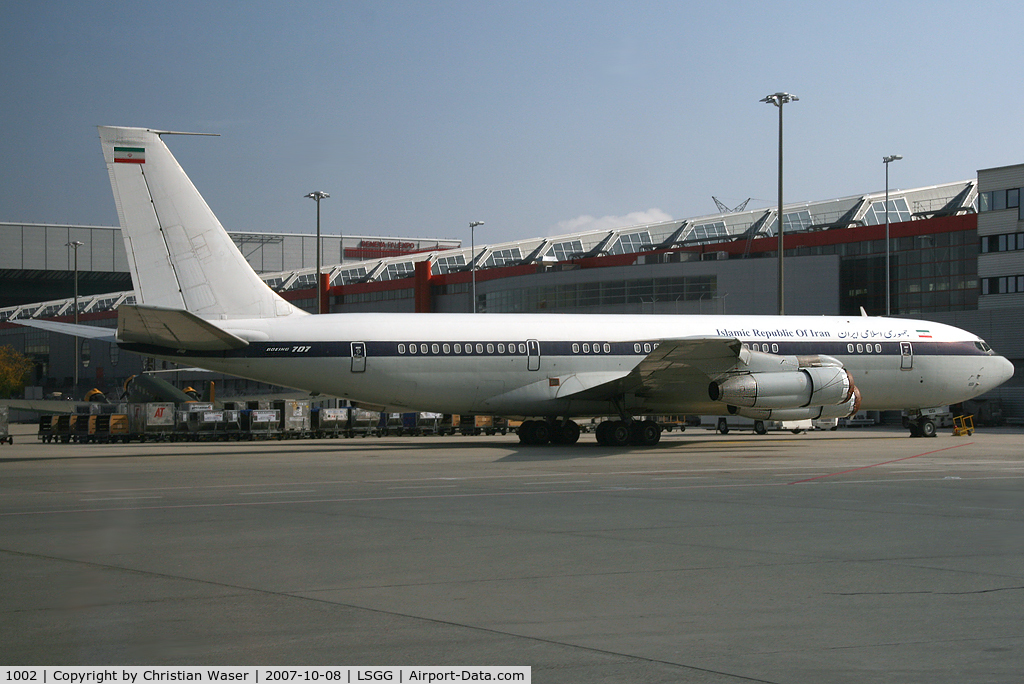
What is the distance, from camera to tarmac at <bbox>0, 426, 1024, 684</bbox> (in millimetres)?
5629

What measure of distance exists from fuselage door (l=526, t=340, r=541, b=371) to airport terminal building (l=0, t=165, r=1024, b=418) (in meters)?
34.1

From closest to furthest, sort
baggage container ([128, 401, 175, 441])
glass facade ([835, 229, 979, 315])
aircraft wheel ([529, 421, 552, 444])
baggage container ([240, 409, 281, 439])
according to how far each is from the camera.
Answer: aircraft wheel ([529, 421, 552, 444]) → baggage container ([128, 401, 175, 441]) → baggage container ([240, 409, 281, 439]) → glass facade ([835, 229, 979, 315])

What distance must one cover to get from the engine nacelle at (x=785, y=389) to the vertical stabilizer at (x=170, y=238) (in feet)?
43.2

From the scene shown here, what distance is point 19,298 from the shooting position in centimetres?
11206

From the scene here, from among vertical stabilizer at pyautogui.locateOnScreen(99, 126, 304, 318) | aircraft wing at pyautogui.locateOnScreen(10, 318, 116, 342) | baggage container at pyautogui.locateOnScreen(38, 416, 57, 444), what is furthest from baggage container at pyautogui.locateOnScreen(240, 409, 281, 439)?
vertical stabilizer at pyautogui.locateOnScreen(99, 126, 304, 318)

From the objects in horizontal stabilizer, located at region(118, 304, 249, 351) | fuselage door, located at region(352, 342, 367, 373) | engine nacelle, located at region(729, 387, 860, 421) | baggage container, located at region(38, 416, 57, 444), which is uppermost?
horizontal stabilizer, located at region(118, 304, 249, 351)

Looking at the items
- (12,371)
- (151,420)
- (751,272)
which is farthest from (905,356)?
(12,371)

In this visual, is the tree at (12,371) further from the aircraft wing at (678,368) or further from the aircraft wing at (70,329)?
the aircraft wing at (678,368)

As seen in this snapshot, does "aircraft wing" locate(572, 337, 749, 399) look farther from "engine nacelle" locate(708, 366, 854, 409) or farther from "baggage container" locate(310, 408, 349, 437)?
"baggage container" locate(310, 408, 349, 437)

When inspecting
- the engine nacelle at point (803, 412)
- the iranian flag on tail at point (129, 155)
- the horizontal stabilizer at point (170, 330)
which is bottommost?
the engine nacelle at point (803, 412)

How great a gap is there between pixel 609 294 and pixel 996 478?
1961 inches

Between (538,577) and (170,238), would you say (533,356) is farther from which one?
(538,577)

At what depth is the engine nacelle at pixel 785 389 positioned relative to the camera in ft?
83.6

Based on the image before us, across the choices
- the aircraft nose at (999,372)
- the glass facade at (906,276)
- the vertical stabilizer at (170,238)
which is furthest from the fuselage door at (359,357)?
the glass facade at (906,276)
